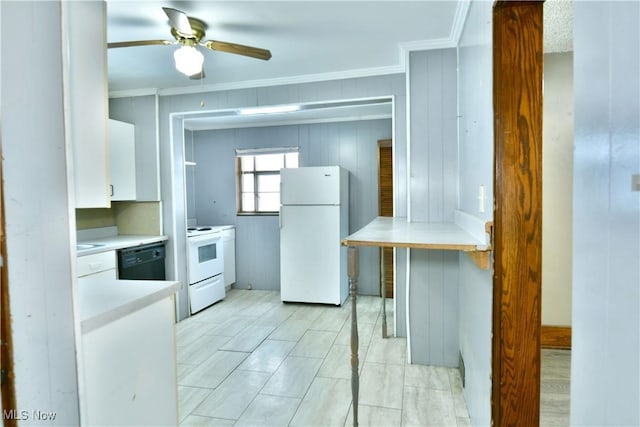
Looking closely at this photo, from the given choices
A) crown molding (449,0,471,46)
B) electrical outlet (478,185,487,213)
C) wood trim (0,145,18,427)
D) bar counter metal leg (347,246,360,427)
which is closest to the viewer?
wood trim (0,145,18,427)

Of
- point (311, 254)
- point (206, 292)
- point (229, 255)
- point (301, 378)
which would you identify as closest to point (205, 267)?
point (206, 292)

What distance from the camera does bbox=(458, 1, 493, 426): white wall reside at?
4.95 ft

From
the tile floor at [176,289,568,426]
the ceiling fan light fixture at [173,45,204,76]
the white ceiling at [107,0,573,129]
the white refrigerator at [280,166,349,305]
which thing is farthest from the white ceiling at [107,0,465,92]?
the tile floor at [176,289,568,426]

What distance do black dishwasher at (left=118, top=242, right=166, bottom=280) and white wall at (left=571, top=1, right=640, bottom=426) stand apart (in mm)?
3287

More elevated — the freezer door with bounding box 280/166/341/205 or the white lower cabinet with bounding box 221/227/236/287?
the freezer door with bounding box 280/166/341/205

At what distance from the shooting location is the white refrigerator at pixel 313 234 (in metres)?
4.19

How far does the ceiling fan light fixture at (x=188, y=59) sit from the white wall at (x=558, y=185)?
262 centimetres

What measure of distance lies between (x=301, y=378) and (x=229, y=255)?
2.67m

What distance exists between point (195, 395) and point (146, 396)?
128cm

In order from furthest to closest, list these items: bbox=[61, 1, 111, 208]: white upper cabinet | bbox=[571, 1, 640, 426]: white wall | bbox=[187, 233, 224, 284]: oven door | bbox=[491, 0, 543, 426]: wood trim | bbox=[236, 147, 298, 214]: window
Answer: bbox=[236, 147, 298, 214]: window
bbox=[187, 233, 224, 284]: oven door
bbox=[491, 0, 543, 426]: wood trim
bbox=[61, 1, 111, 208]: white upper cabinet
bbox=[571, 1, 640, 426]: white wall

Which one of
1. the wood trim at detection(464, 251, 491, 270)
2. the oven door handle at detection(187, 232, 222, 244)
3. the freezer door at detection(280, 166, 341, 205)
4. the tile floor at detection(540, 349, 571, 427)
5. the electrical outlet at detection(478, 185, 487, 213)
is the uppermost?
the freezer door at detection(280, 166, 341, 205)

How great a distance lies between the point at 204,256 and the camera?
13.8ft

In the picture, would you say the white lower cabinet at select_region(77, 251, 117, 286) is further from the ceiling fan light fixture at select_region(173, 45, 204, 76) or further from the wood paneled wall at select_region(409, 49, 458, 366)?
the wood paneled wall at select_region(409, 49, 458, 366)

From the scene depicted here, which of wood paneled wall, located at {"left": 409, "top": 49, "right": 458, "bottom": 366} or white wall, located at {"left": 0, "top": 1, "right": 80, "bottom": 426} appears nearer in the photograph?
white wall, located at {"left": 0, "top": 1, "right": 80, "bottom": 426}
